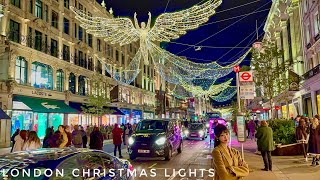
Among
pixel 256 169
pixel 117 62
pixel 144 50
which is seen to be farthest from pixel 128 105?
pixel 256 169

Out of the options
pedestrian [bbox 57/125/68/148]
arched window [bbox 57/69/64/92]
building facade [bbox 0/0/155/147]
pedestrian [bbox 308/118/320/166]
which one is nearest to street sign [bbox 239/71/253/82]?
pedestrian [bbox 308/118/320/166]

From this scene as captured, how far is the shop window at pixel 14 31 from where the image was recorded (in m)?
25.2

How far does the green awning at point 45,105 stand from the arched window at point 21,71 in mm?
1494

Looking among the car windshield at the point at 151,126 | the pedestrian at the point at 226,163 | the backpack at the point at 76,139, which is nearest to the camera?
the pedestrian at the point at 226,163

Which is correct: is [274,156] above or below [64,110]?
below

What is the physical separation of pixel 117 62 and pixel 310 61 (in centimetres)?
2871

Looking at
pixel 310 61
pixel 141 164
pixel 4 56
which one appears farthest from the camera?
pixel 310 61

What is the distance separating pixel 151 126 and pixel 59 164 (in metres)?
11.9

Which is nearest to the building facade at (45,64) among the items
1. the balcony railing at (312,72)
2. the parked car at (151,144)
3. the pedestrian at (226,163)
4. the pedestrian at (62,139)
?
the parked car at (151,144)

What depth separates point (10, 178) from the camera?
4527 mm

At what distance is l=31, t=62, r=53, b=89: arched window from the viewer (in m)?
28.4

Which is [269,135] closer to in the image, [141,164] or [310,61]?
[141,164]

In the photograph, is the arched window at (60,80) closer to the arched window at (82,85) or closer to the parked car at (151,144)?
the arched window at (82,85)

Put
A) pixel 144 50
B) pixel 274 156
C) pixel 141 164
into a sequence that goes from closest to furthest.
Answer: pixel 141 164
pixel 274 156
pixel 144 50
